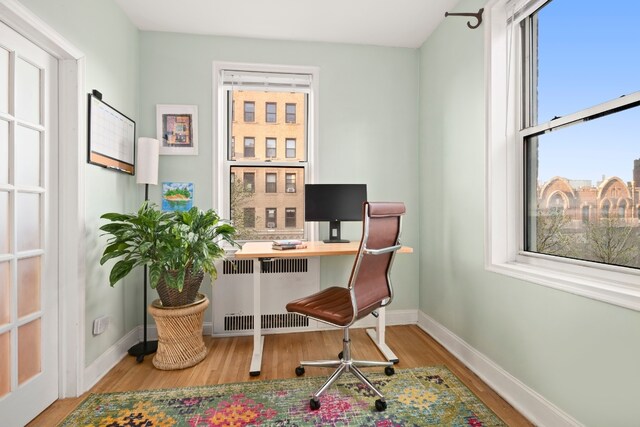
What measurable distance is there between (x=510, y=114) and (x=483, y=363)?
165cm

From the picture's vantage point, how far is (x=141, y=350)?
8.25ft

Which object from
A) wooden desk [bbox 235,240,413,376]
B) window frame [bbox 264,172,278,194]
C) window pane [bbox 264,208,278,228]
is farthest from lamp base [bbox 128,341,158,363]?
window frame [bbox 264,172,278,194]

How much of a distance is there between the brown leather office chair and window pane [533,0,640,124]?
3.49 feet

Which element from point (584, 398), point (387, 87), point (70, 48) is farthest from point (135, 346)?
point (387, 87)

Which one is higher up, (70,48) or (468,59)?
(468,59)

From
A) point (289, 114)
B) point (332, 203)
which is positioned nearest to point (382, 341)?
point (332, 203)

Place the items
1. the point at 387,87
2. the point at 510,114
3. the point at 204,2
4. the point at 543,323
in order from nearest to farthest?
the point at 543,323 → the point at 510,114 → the point at 204,2 → the point at 387,87

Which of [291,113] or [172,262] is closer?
[172,262]

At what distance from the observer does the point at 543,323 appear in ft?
5.61

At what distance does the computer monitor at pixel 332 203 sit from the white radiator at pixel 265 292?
1.45 ft

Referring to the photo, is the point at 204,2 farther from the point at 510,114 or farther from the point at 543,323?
the point at 543,323

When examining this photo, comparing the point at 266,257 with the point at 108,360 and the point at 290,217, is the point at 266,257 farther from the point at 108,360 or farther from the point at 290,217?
the point at 108,360

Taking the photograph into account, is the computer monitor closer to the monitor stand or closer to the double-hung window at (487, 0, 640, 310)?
the monitor stand

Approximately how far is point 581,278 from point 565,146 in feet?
2.34
